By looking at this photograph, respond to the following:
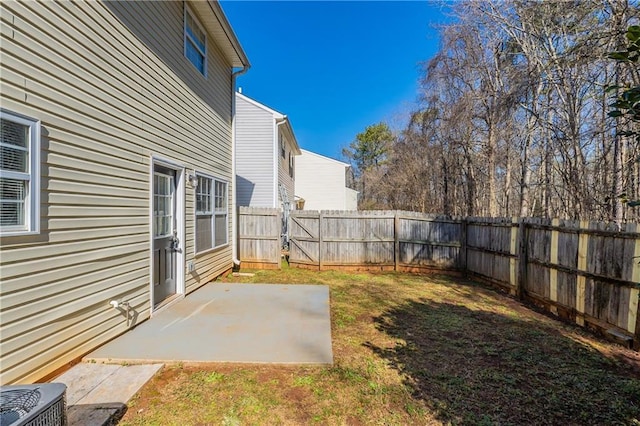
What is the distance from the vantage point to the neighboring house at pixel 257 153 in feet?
36.2

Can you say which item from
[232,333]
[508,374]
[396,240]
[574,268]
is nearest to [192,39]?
[232,333]

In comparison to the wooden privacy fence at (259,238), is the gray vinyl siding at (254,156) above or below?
above

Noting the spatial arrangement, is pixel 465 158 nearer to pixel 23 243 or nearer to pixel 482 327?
pixel 482 327

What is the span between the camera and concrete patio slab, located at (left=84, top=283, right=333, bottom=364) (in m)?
3.29

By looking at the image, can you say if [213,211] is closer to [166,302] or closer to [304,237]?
[166,302]

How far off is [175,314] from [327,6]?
36.1 feet

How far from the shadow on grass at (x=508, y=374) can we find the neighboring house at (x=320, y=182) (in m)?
15.7

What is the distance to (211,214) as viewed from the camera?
21.9 ft

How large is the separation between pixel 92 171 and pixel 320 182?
1710 centimetres

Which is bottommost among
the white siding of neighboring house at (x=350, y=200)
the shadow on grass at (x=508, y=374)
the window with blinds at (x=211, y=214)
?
the shadow on grass at (x=508, y=374)

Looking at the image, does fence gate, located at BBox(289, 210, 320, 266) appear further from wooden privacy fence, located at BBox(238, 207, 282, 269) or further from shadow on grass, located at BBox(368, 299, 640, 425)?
shadow on grass, located at BBox(368, 299, 640, 425)

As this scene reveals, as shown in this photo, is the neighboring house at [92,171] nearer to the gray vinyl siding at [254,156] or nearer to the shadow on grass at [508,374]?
the shadow on grass at [508,374]

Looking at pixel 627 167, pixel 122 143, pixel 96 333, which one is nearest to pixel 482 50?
pixel 627 167

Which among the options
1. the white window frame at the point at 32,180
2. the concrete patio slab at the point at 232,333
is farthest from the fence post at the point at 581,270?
the white window frame at the point at 32,180
